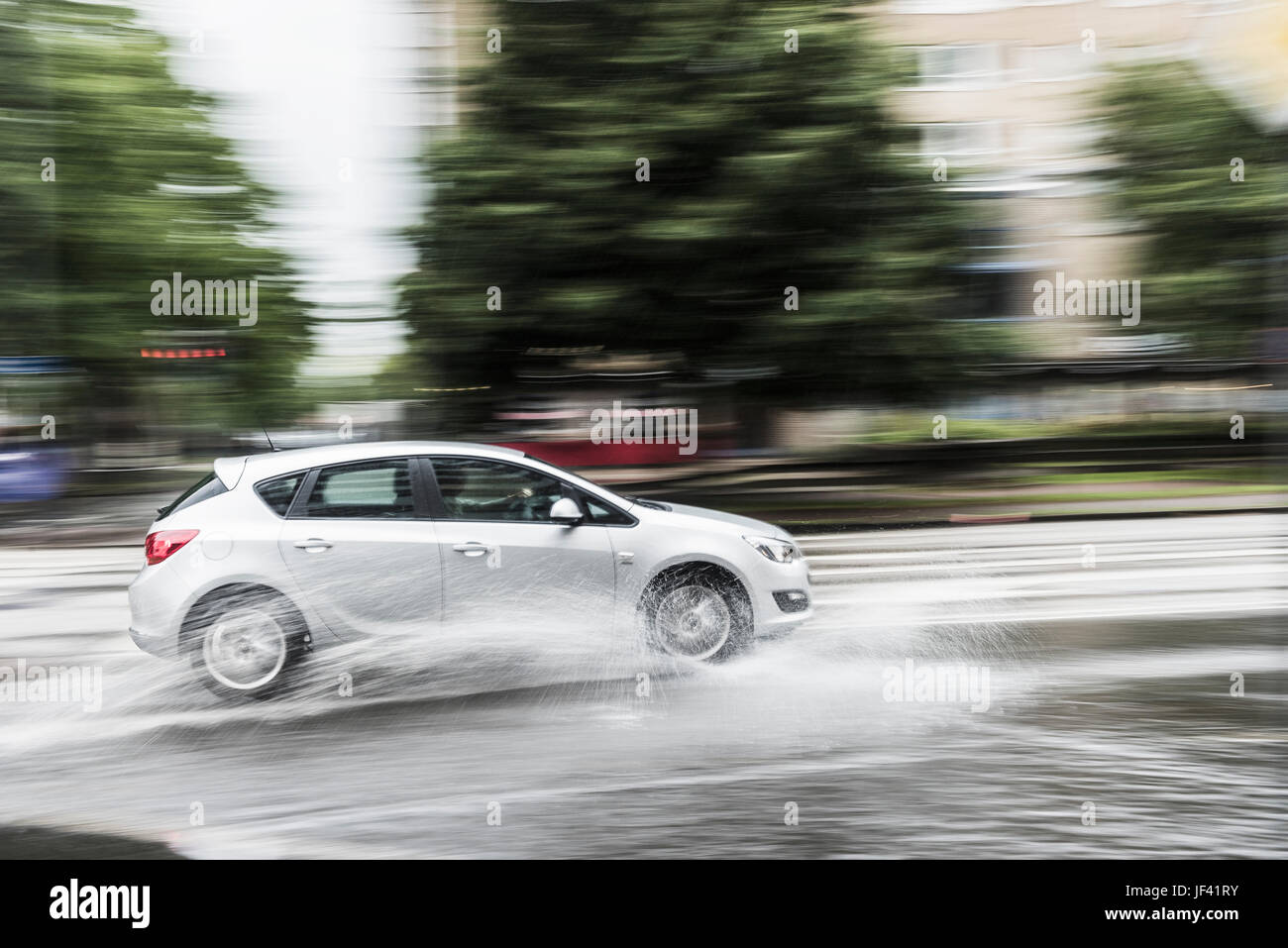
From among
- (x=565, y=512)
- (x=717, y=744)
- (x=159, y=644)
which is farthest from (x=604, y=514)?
(x=159, y=644)

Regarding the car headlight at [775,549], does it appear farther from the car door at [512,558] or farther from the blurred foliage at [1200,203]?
the blurred foliage at [1200,203]

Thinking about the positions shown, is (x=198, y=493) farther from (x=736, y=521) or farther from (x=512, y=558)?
(x=736, y=521)

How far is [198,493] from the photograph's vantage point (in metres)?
5.42

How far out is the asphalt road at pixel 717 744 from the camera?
13.3 feet

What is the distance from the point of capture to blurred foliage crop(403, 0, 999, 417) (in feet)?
26.9

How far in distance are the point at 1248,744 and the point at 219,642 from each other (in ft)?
18.4

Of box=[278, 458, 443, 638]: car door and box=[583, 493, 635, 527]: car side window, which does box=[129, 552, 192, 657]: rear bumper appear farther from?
box=[583, 493, 635, 527]: car side window

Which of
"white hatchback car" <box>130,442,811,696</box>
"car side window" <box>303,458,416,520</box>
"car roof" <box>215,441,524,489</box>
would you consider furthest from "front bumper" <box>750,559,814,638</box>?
"car side window" <box>303,458,416,520</box>

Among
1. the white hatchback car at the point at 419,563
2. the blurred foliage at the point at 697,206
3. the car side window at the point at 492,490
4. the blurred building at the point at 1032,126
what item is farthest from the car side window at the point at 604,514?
the blurred building at the point at 1032,126

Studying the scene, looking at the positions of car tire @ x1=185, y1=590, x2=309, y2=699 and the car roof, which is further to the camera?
the car roof

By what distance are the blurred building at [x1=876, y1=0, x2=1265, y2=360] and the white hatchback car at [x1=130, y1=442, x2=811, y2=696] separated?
504 centimetres

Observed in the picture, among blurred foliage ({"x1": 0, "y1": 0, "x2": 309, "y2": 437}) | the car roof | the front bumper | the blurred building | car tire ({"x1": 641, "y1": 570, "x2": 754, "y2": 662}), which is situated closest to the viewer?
the car roof

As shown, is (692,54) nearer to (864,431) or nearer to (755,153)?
(755,153)
